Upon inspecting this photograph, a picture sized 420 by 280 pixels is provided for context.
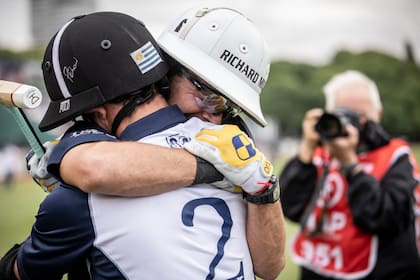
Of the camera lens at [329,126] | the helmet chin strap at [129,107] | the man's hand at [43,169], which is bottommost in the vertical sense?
the camera lens at [329,126]

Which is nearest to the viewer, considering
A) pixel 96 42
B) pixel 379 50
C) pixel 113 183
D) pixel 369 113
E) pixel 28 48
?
pixel 113 183

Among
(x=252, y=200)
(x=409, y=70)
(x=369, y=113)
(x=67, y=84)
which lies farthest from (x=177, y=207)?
(x=409, y=70)

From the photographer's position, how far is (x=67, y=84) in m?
1.29

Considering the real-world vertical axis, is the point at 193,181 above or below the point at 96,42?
below

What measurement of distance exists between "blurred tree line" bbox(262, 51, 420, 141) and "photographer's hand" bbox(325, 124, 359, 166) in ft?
9.83

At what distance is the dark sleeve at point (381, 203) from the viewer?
263cm

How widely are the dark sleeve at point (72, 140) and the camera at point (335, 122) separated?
1.64 metres

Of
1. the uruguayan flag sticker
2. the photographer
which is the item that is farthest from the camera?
the uruguayan flag sticker

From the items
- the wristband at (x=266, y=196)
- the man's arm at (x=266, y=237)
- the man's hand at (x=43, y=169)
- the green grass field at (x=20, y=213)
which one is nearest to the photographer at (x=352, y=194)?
the man's arm at (x=266, y=237)

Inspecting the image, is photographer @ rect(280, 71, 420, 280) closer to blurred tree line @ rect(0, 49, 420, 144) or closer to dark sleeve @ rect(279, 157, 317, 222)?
dark sleeve @ rect(279, 157, 317, 222)

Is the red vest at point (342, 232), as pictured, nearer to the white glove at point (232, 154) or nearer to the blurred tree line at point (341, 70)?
the white glove at point (232, 154)

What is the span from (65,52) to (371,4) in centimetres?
583

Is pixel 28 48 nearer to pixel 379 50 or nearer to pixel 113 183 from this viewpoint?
pixel 379 50

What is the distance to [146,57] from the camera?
1.30 metres
